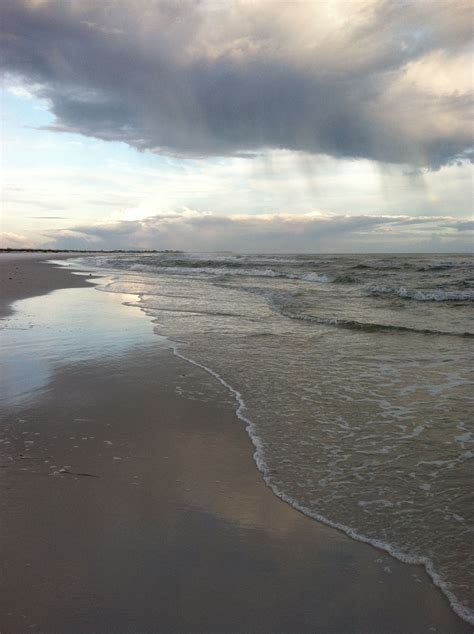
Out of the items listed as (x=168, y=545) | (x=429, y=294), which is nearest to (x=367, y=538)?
(x=168, y=545)

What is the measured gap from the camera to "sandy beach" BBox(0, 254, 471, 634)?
2500 mm

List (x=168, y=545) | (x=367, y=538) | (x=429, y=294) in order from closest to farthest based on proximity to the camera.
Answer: (x=168, y=545) → (x=367, y=538) → (x=429, y=294)

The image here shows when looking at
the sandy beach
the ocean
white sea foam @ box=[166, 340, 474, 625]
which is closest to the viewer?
the sandy beach

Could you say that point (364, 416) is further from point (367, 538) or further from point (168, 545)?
point (168, 545)

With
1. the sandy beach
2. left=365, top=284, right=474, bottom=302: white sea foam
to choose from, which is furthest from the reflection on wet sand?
left=365, top=284, right=474, bottom=302: white sea foam

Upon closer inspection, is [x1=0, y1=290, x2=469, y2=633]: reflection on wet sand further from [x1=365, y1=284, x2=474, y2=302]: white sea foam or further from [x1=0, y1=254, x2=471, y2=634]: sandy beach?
[x1=365, y1=284, x2=474, y2=302]: white sea foam

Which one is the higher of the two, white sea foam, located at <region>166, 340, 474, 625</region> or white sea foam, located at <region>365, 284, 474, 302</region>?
white sea foam, located at <region>365, 284, 474, 302</region>

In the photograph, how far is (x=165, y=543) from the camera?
3.07 meters

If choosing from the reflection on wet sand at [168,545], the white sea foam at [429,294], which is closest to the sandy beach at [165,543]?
the reflection on wet sand at [168,545]

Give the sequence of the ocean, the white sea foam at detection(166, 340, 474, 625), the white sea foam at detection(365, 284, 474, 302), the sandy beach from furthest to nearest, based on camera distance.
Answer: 1. the white sea foam at detection(365, 284, 474, 302)
2. the ocean
3. the white sea foam at detection(166, 340, 474, 625)
4. the sandy beach

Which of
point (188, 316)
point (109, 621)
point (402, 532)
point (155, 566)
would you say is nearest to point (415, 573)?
point (402, 532)

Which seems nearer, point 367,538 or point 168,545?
point 168,545

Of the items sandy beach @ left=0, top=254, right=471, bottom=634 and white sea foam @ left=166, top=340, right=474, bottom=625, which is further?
white sea foam @ left=166, top=340, right=474, bottom=625

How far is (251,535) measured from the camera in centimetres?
321
